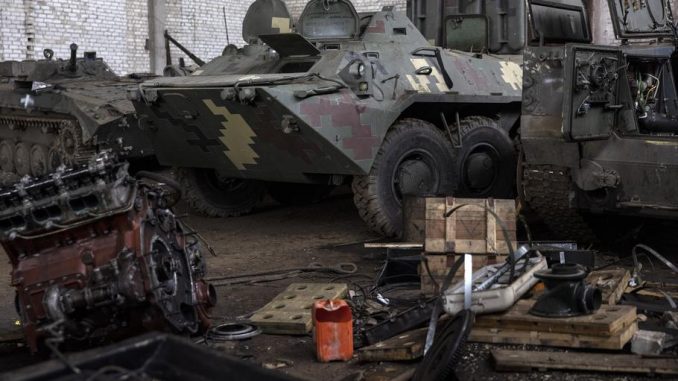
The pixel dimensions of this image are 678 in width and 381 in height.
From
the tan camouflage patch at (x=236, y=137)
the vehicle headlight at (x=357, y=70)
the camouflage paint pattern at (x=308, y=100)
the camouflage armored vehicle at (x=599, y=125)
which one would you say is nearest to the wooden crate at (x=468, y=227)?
the camouflage armored vehicle at (x=599, y=125)

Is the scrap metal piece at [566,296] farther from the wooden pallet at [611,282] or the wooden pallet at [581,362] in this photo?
the wooden pallet at [611,282]

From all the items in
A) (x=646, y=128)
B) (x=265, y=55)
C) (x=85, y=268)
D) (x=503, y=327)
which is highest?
(x=265, y=55)

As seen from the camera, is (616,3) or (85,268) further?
(616,3)

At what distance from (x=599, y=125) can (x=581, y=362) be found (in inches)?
104

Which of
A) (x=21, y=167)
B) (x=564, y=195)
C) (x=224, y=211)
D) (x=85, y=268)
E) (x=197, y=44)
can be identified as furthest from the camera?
(x=197, y=44)

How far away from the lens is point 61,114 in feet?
36.4

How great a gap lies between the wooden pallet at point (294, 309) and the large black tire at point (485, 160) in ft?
11.4

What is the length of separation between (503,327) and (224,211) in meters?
5.54

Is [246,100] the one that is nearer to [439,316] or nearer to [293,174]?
[293,174]

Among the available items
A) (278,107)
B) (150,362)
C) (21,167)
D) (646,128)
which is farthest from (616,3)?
(21,167)

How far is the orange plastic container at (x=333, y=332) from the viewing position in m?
4.87

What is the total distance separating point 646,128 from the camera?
691 cm

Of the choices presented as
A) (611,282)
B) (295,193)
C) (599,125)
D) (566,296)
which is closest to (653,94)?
(599,125)

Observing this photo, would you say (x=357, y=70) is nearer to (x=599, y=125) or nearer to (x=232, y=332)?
(x=599, y=125)
